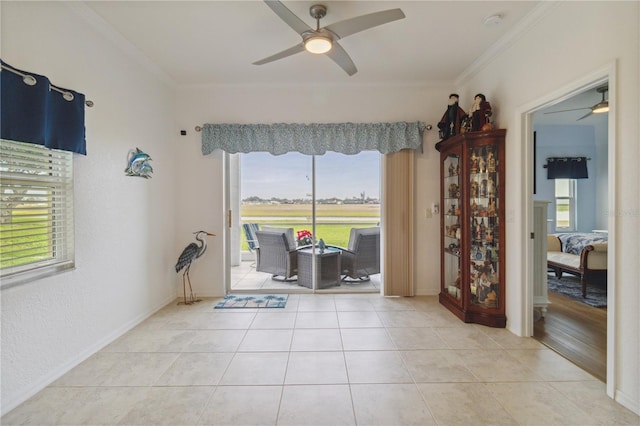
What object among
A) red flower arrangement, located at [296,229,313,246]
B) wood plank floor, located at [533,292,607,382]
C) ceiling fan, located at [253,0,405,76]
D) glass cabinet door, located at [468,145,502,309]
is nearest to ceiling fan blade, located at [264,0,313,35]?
ceiling fan, located at [253,0,405,76]

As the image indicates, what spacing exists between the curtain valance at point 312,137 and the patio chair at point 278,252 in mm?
1185

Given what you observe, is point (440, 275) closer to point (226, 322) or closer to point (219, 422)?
point (226, 322)

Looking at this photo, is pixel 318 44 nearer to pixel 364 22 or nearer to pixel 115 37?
pixel 364 22

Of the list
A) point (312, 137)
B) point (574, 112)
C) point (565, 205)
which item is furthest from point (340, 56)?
point (565, 205)

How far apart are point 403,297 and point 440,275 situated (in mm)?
576

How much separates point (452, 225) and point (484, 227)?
18.9 inches

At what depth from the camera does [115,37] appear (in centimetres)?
270

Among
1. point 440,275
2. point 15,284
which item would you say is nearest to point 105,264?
point 15,284

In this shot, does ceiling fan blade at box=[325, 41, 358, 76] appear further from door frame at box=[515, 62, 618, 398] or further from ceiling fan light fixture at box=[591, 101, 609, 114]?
ceiling fan light fixture at box=[591, 101, 609, 114]

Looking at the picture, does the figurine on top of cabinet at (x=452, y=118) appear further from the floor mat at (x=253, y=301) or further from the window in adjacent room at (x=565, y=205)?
the window in adjacent room at (x=565, y=205)

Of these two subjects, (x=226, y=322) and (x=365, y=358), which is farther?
(x=226, y=322)

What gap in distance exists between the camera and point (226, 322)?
3.11 metres

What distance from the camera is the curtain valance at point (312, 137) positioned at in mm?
3807

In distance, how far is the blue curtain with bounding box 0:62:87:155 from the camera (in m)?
1.74
